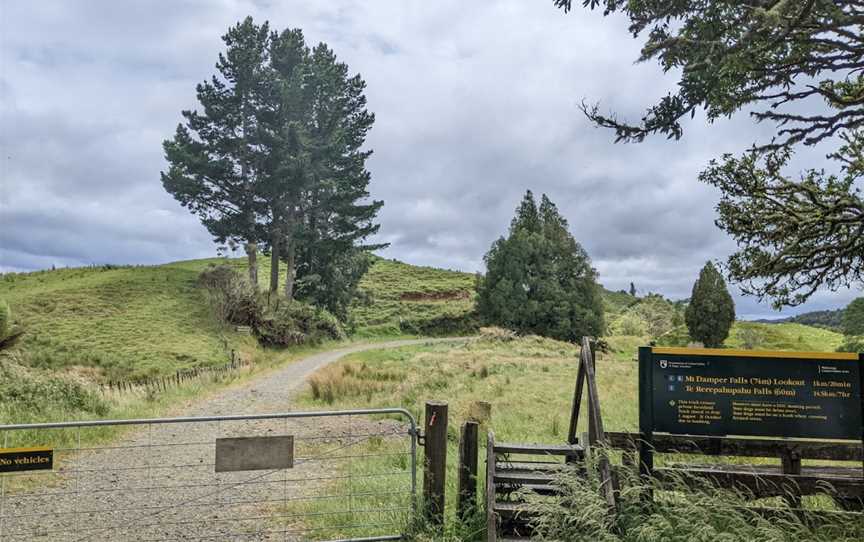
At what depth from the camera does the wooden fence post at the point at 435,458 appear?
6.17 m

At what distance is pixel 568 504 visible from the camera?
618 cm

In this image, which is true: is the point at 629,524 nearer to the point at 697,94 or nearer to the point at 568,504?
the point at 568,504

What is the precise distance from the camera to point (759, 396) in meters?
6.35

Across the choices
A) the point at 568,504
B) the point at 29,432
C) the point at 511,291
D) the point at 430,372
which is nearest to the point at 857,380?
the point at 568,504

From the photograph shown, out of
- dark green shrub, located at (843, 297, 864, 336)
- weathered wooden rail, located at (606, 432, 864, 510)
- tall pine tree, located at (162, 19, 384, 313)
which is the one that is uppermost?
tall pine tree, located at (162, 19, 384, 313)

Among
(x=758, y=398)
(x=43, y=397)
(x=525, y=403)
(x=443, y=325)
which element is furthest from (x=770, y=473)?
(x=443, y=325)

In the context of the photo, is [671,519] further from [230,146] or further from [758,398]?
[230,146]

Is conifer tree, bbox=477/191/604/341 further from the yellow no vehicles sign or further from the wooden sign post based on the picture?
the yellow no vehicles sign

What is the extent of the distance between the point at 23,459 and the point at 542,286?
161ft

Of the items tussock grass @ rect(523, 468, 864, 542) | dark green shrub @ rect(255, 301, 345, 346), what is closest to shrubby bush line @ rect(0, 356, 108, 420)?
tussock grass @ rect(523, 468, 864, 542)

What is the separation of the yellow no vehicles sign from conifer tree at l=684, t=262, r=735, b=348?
53455 mm

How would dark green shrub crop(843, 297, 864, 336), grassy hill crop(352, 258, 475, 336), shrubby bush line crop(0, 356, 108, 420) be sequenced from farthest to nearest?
1. grassy hill crop(352, 258, 475, 336)
2. dark green shrub crop(843, 297, 864, 336)
3. shrubby bush line crop(0, 356, 108, 420)

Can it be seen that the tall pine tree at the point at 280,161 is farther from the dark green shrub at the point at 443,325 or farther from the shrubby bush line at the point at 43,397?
the shrubby bush line at the point at 43,397

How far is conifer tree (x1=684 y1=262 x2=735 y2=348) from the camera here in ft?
165
